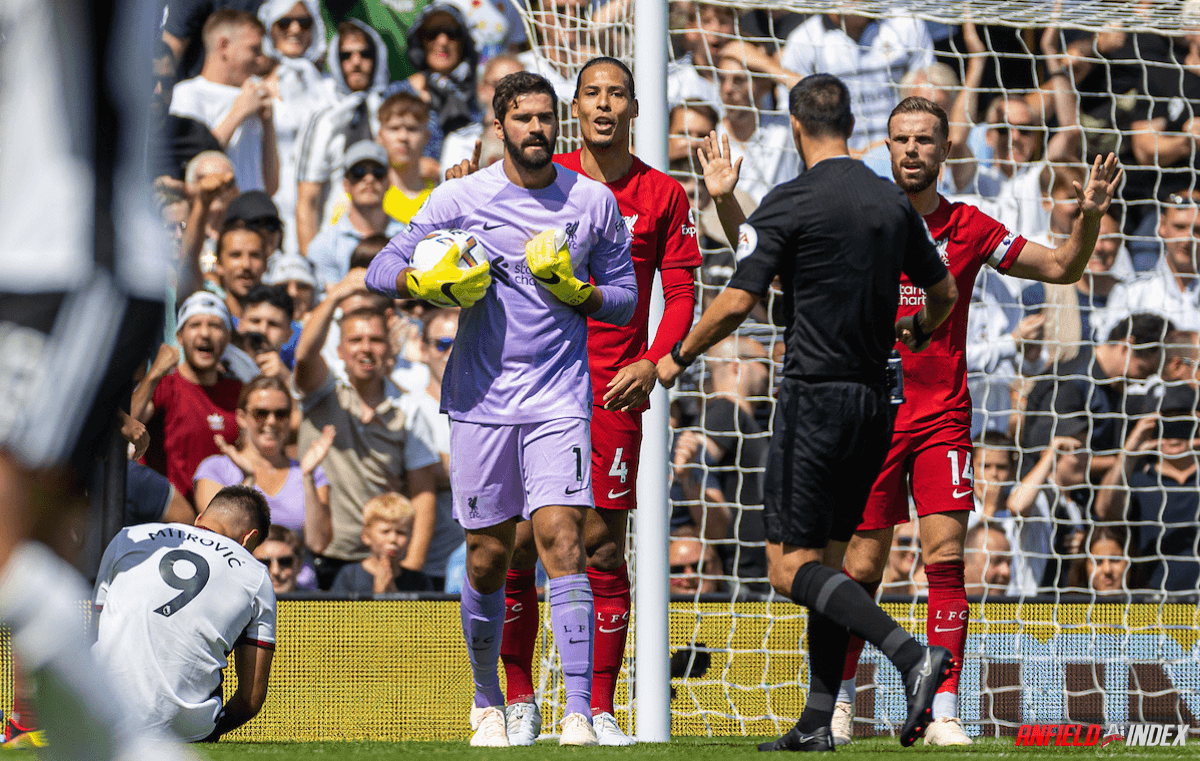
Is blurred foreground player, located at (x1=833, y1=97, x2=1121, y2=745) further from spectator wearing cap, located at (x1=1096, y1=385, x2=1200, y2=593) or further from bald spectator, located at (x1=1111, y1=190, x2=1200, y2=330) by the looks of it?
bald spectator, located at (x1=1111, y1=190, x2=1200, y2=330)

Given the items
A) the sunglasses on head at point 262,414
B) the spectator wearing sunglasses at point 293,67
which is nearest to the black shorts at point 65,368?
the sunglasses on head at point 262,414

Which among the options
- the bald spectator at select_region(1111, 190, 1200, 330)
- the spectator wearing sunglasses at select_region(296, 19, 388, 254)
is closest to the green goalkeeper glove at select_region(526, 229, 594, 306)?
the spectator wearing sunglasses at select_region(296, 19, 388, 254)

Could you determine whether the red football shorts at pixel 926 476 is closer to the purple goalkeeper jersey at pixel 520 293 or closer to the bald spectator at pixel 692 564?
the purple goalkeeper jersey at pixel 520 293

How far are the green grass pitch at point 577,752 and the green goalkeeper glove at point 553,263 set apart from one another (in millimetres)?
1474

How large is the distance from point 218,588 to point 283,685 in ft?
6.61

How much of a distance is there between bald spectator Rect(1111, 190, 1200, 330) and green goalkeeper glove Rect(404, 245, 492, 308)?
5119 millimetres

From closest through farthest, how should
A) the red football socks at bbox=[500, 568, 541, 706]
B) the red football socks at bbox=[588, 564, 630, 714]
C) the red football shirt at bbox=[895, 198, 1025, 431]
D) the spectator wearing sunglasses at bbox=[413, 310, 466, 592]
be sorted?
the red football socks at bbox=[588, 564, 630, 714] → the red football socks at bbox=[500, 568, 541, 706] → the red football shirt at bbox=[895, 198, 1025, 431] → the spectator wearing sunglasses at bbox=[413, 310, 466, 592]

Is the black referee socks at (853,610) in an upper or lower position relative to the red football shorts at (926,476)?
lower

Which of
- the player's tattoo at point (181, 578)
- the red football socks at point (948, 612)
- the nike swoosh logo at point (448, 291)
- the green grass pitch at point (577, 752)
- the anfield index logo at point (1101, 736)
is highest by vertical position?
the nike swoosh logo at point (448, 291)

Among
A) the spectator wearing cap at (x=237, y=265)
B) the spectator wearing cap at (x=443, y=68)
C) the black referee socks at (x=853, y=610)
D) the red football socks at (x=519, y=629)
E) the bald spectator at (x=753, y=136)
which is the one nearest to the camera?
the black referee socks at (x=853, y=610)

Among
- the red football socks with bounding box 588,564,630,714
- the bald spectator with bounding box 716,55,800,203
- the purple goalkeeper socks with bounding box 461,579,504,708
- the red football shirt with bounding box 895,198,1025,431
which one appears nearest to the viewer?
the purple goalkeeper socks with bounding box 461,579,504,708

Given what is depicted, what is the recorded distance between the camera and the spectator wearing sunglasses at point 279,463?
7.43m

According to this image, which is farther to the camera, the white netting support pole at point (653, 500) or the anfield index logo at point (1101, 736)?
the white netting support pole at point (653, 500)

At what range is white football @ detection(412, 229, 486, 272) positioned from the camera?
443 centimetres
